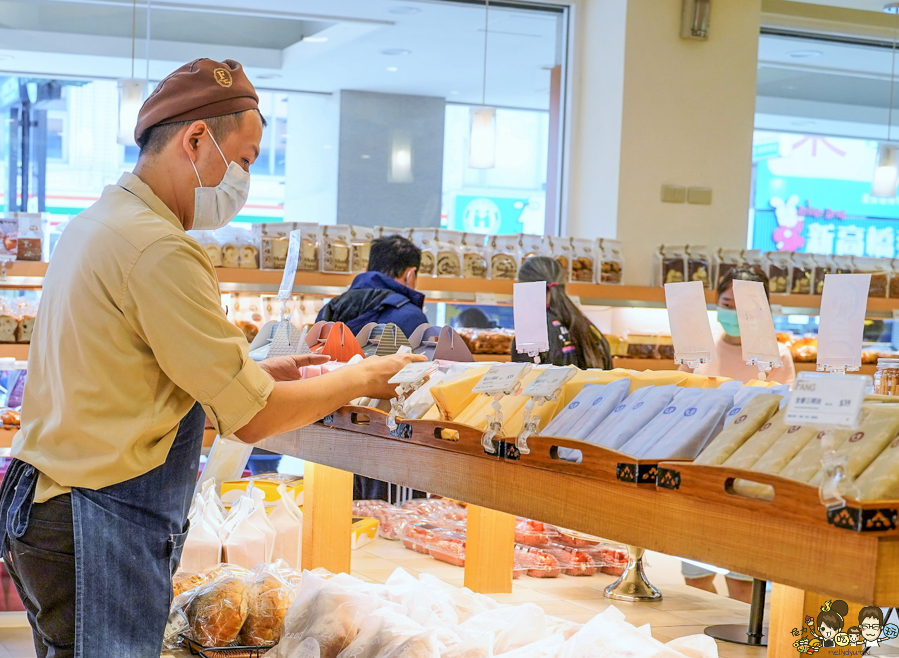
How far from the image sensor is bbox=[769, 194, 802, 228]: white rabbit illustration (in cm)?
711

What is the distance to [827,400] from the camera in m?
1.04

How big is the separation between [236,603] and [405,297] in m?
1.89

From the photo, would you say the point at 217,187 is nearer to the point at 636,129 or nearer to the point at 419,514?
the point at 419,514

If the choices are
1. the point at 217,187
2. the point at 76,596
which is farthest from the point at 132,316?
the point at 76,596

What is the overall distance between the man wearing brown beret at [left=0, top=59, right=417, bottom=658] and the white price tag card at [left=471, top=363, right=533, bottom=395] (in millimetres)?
280

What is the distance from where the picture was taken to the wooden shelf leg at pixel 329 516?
2.41 m

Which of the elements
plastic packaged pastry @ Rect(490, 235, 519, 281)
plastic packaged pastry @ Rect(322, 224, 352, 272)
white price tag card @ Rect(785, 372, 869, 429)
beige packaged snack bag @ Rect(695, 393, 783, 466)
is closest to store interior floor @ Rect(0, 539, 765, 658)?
beige packaged snack bag @ Rect(695, 393, 783, 466)

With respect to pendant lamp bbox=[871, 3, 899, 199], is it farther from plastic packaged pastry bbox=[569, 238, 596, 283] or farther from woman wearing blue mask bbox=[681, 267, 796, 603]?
woman wearing blue mask bbox=[681, 267, 796, 603]

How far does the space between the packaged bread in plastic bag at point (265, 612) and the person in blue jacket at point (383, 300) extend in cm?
151

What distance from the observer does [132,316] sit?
58.1 inches

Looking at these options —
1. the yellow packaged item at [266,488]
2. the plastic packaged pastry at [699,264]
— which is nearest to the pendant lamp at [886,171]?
the plastic packaged pastry at [699,264]

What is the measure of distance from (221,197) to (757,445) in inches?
37.8

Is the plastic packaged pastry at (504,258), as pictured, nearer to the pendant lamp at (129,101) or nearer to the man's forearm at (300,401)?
the pendant lamp at (129,101)

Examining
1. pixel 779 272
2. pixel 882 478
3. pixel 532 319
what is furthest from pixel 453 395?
pixel 779 272
